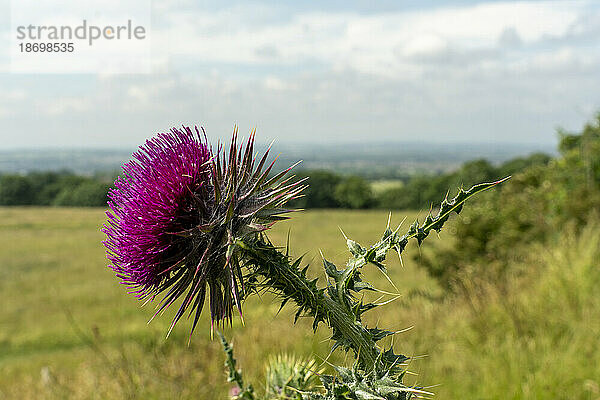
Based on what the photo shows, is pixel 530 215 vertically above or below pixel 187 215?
below

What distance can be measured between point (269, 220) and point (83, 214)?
118 ft

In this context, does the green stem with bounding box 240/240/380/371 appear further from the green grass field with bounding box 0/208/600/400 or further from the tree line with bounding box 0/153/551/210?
the tree line with bounding box 0/153/551/210

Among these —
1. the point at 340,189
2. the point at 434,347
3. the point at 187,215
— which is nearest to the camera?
the point at 187,215

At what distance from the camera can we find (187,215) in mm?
1933

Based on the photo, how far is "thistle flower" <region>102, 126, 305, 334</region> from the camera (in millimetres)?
1859

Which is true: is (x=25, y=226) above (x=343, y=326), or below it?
below

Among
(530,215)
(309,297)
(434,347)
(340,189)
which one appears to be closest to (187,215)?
(309,297)

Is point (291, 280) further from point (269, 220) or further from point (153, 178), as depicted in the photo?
point (153, 178)

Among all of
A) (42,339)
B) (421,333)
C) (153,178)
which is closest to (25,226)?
(42,339)

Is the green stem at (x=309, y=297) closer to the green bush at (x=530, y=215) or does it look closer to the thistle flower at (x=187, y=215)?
the thistle flower at (x=187, y=215)

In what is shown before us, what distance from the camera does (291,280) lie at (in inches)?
68.3

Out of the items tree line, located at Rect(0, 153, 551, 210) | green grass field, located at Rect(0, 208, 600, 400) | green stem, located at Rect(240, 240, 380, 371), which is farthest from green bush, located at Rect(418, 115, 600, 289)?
tree line, located at Rect(0, 153, 551, 210)

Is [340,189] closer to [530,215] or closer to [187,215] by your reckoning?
[530,215]

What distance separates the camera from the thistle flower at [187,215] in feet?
6.10
